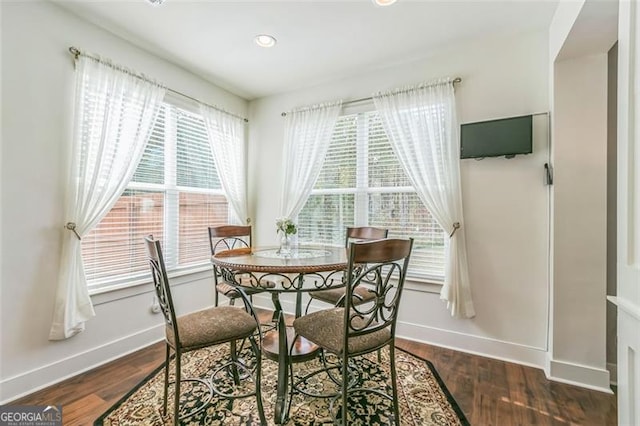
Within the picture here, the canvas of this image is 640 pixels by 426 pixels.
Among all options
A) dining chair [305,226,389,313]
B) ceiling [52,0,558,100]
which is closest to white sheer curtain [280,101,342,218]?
ceiling [52,0,558,100]

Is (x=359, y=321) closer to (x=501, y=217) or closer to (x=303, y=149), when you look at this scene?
(x=501, y=217)

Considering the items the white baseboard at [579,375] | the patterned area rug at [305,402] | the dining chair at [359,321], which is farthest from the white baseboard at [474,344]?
the dining chair at [359,321]

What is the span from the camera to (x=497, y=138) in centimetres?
235

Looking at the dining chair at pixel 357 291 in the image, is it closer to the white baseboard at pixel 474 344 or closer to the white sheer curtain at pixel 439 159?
the white sheer curtain at pixel 439 159

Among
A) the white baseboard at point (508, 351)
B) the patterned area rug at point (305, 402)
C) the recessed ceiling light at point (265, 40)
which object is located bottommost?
the patterned area rug at point (305, 402)

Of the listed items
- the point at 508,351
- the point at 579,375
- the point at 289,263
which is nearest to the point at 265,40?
the point at 289,263

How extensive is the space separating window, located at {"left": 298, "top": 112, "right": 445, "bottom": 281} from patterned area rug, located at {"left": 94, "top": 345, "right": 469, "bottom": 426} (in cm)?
101

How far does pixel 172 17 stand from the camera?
7.12 feet

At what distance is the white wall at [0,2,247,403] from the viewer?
184cm

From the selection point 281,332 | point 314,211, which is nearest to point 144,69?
point 314,211

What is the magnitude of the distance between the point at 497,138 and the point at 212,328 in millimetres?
2476

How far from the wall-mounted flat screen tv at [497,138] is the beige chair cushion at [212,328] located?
216cm

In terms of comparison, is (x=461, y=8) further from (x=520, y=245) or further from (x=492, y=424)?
(x=492, y=424)

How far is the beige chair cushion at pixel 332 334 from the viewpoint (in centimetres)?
150
